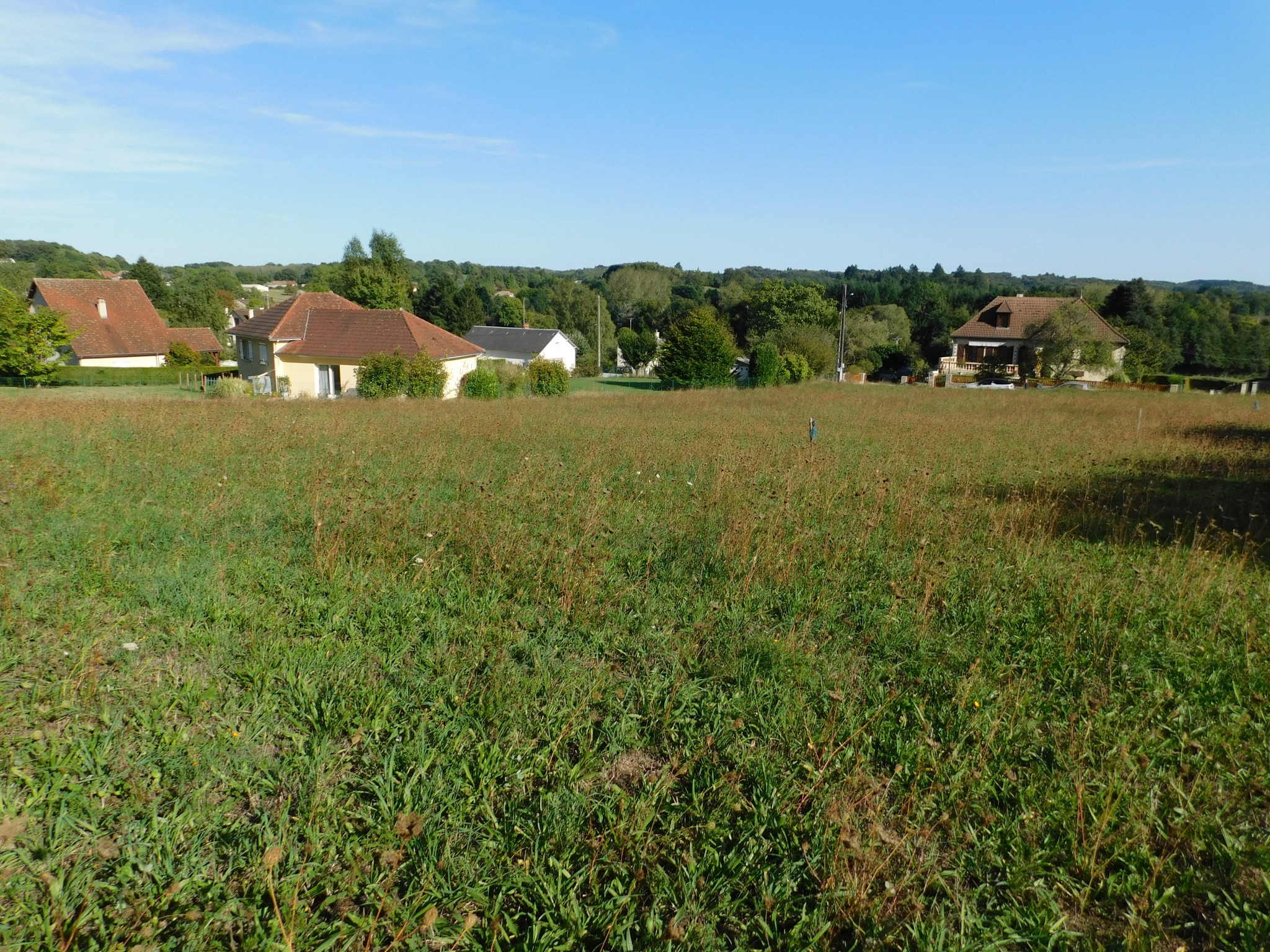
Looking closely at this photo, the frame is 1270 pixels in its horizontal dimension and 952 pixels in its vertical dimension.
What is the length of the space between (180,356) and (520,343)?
836 inches

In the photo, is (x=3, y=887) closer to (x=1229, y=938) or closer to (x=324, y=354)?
(x=1229, y=938)

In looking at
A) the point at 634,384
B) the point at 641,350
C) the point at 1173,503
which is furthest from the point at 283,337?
the point at 641,350

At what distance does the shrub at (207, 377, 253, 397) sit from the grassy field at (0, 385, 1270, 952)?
19.5 meters

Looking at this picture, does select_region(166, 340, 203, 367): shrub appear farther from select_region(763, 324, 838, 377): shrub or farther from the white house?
select_region(763, 324, 838, 377): shrub

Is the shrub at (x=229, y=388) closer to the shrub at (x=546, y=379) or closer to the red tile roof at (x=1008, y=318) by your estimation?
the shrub at (x=546, y=379)

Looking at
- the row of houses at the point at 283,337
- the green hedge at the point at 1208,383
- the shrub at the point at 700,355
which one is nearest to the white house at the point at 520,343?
the shrub at the point at 700,355

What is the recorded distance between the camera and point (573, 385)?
1703 inches

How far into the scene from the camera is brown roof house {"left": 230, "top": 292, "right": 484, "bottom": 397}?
31156 mm

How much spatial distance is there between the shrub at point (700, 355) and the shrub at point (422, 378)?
1558cm

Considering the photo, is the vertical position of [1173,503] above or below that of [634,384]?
above

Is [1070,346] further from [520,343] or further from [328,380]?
[328,380]

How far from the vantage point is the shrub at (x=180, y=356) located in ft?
131

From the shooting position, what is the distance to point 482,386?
29438mm

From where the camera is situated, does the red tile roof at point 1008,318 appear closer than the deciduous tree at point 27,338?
No
